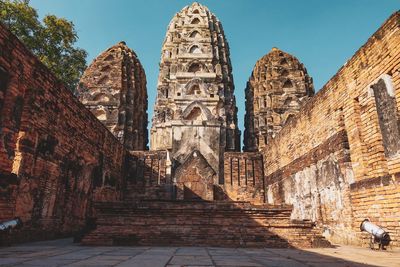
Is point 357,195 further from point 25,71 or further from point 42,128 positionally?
point 25,71

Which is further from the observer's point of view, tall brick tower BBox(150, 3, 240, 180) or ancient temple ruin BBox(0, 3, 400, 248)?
tall brick tower BBox(150, 3, 240, 180)

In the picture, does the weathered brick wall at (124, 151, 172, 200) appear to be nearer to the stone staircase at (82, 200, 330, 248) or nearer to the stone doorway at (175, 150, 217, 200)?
the stone doorway at (175, 150, 217, 200)

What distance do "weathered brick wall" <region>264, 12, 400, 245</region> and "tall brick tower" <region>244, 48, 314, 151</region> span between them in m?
17.8

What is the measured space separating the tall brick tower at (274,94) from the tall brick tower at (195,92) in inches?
111

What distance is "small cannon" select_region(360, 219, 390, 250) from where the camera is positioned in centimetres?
575

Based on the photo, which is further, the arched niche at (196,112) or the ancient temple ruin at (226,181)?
the arched niche at (196,112)

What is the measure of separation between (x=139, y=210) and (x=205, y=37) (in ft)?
84.6

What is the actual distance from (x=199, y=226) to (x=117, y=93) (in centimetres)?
2087

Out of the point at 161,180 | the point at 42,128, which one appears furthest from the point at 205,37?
the point at 42,128

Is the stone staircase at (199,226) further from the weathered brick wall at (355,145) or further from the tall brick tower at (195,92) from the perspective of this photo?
the tall brick tower at (195,92)

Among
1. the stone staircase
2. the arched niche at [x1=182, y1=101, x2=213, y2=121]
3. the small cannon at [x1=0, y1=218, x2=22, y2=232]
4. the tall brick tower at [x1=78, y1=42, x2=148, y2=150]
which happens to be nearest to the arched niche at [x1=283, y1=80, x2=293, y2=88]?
the arched niche at [x1=182, y1=101, x2=213, y2=121]

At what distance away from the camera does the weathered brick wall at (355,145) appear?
236 inches

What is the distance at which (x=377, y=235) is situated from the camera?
578 centimetres

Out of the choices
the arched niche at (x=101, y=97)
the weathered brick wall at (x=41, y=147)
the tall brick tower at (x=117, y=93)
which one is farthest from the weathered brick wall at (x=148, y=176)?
the arched niche at (x=101, y=97)
